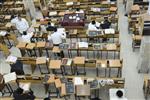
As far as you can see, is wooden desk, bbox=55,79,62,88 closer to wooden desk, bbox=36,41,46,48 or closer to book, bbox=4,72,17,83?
book, bbox=4,72,17,83

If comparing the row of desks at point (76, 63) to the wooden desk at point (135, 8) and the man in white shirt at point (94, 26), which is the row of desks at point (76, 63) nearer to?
the man in white shirt at point (94, 26)

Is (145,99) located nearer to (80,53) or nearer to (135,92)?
(135,92)

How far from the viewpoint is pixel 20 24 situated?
1388 cm

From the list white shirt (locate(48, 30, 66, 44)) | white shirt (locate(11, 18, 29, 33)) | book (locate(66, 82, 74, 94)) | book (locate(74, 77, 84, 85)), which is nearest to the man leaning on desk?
white shirt (locate(48, 30, 66, 44))

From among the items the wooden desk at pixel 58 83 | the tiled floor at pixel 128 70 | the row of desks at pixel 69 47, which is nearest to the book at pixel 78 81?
the wooden desk at pixel 58 83

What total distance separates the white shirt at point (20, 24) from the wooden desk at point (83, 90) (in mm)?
6359

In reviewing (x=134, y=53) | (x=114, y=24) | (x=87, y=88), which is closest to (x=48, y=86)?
(x=87, y=88)

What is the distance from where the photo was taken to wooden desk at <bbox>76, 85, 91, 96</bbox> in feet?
30.0

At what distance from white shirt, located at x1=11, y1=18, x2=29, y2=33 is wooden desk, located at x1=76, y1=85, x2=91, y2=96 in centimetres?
636

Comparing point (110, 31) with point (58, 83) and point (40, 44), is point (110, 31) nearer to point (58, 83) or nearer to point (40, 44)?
point (40, 44)

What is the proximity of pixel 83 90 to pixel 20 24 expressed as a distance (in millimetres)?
6676

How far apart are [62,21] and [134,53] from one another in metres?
4.74

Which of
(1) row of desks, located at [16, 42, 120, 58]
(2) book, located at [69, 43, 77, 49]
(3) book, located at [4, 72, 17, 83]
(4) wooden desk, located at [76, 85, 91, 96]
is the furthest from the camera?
(2) book, located at [69, 43, 77, 49]

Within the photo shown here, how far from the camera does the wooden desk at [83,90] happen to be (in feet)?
30.0
